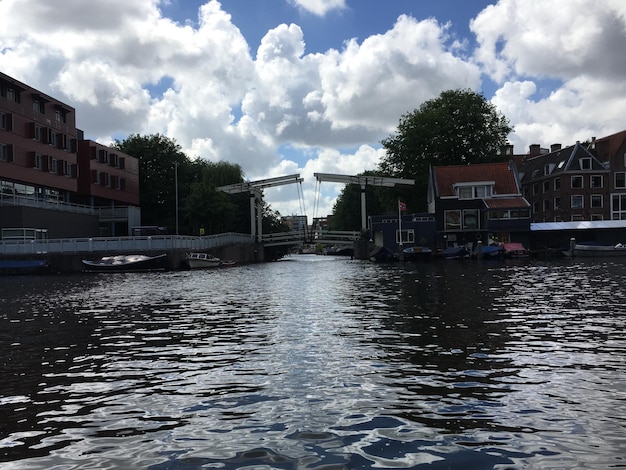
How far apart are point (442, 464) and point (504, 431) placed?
1296 mm

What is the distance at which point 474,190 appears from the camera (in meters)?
70.7

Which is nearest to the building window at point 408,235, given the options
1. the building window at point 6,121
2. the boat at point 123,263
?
the boat at point 123,263

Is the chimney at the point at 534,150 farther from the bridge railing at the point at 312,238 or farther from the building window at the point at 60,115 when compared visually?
the building window at the point at 60,115

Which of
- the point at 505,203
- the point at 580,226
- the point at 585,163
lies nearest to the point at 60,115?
the point at 505,203

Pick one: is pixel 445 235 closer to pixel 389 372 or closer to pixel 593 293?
pixel 593 293

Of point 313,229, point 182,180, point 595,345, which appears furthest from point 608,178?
point 595,345

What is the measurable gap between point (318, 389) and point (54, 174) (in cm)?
5825

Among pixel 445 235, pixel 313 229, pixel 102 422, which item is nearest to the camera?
pixel 102 422

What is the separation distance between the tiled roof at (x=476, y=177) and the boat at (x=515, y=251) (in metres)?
8.67

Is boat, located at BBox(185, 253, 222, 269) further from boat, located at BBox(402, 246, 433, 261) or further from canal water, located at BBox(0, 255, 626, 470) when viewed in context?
canal water, located at BBox(0, 255, 626, 470)

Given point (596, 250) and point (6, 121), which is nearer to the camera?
point (6, 121)

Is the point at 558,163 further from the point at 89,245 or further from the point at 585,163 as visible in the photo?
the point at 89,245

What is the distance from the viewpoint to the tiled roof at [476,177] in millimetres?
70375

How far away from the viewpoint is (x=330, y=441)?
6266 mm
